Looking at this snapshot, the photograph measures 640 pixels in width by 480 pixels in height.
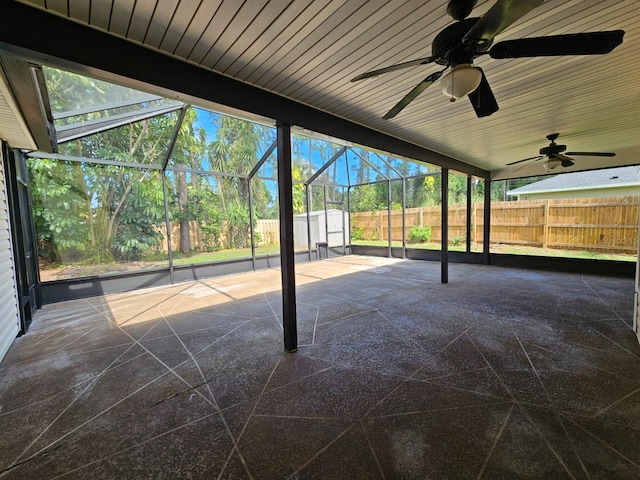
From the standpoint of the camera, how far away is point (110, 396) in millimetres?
2115

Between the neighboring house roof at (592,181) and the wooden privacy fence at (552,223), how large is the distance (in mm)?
1284

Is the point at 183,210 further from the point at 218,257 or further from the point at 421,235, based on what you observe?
the point at 421,235

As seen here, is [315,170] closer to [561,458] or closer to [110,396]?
A: [110,396]

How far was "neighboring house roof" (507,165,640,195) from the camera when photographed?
741cm

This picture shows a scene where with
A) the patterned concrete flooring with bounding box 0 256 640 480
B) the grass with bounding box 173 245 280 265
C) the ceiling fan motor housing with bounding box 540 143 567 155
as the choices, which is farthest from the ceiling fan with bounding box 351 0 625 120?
the grass with bounding box 173 245 280 265

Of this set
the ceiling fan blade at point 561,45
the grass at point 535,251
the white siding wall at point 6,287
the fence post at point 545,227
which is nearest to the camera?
the ceiling fan blade at point 561,45

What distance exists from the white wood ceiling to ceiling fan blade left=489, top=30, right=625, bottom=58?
0.37 meters

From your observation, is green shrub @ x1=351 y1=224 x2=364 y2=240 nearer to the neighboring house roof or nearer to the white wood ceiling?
the neighboring house roof

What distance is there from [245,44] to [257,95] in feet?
2.04

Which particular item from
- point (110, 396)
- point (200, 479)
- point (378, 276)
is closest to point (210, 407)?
point (200, 479)

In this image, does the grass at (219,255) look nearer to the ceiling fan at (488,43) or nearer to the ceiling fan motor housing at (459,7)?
the ceiling fan at (488,43)

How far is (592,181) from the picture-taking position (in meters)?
8.05

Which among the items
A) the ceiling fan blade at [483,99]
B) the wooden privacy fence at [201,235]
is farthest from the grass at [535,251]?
the ceiling fan blade at [483,99]

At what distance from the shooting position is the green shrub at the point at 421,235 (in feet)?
30.5
